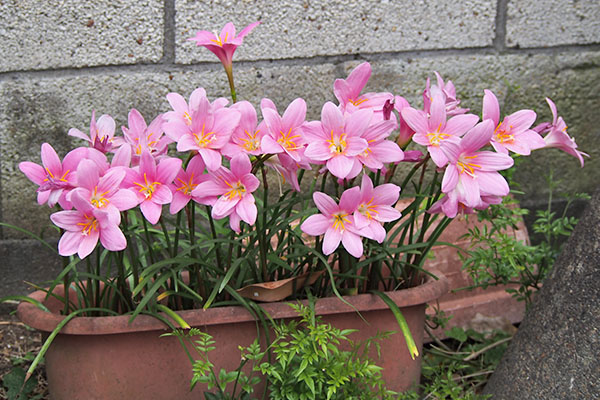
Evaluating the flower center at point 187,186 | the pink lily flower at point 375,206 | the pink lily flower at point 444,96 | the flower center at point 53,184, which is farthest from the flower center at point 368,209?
the flower center at point 53,184

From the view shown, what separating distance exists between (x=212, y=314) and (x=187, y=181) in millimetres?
289

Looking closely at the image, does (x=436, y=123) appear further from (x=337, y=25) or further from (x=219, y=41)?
(x=337, y=25)

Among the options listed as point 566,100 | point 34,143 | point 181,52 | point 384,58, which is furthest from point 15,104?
point 566,100

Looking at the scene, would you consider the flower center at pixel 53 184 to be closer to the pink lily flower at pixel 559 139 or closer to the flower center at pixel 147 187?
the flower center at pixel 147 187

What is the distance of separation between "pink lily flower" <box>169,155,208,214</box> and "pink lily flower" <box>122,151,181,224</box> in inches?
1.5

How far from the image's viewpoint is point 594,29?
237 centimetres

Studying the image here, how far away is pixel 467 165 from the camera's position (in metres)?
1.14

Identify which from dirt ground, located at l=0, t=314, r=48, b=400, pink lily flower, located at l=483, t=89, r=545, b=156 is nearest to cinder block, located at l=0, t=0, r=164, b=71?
dirt ground, located at l=0, t=314, r=48, b=400

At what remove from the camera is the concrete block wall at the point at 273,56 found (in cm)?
201

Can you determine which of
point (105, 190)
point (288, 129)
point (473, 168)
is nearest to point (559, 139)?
point (473, 168)

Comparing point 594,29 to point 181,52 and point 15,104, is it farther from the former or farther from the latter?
point 15,104

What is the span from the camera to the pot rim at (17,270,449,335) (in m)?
1.25

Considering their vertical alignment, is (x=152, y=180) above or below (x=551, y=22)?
below

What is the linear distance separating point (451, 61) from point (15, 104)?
4.99ft
